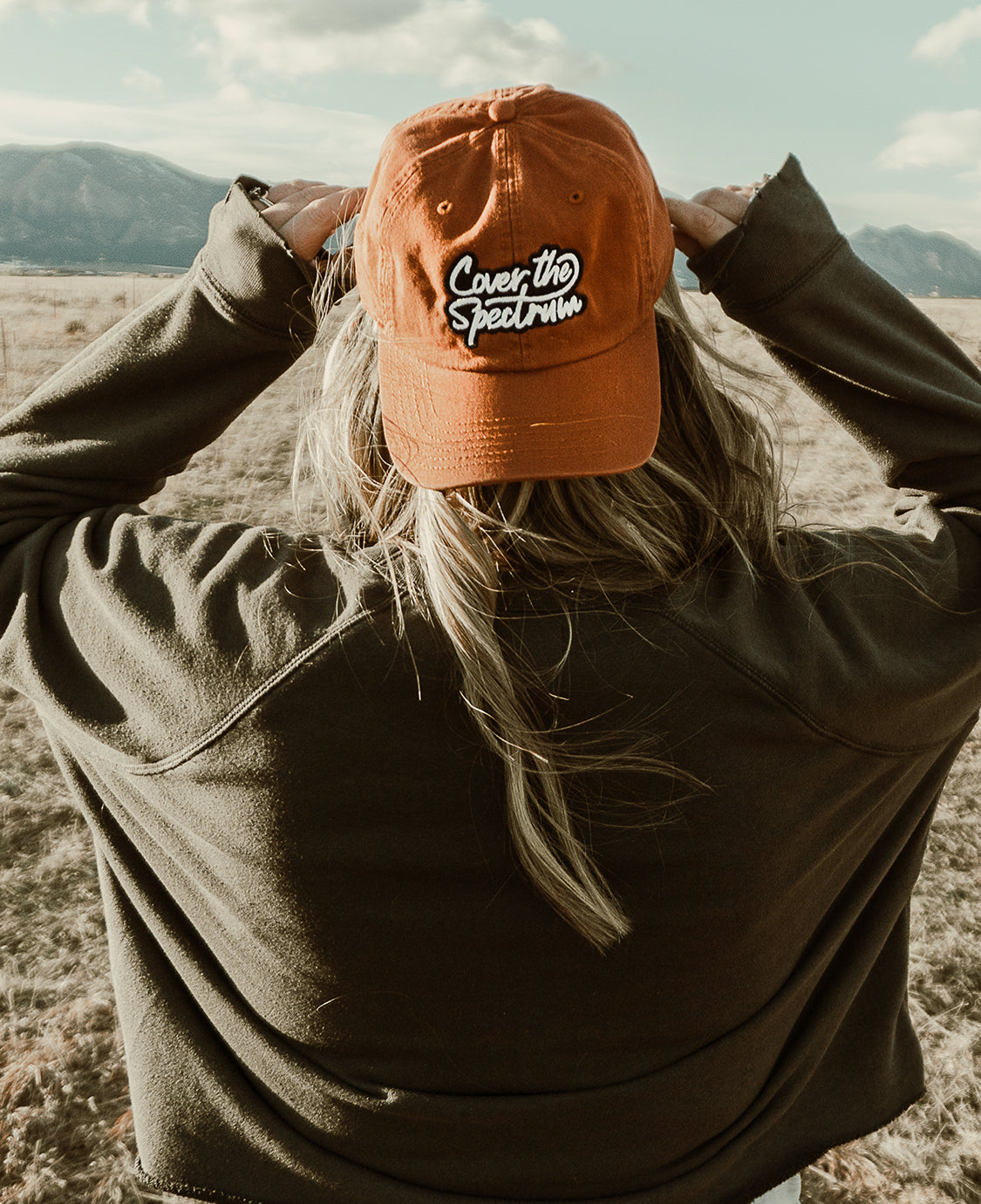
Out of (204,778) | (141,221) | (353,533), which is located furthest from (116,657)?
(141,221)

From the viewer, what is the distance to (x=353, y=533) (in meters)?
1.25

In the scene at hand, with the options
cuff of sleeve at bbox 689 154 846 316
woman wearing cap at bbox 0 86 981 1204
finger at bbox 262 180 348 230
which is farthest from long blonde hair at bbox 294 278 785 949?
finger at bbox 262 180 348 230

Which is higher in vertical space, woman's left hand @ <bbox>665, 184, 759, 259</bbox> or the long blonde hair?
woman's left hand @ <bbox>665, 184, 759, 259</bbox>

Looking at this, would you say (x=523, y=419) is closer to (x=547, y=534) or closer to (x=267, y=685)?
(x=547, y=534)

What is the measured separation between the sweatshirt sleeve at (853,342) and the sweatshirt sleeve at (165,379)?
2.15 ft

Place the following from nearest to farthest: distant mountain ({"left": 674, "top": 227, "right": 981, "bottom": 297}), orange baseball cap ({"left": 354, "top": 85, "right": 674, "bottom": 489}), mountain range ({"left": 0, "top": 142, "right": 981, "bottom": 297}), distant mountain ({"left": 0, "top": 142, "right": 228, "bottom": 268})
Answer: orange baseball cap ({"left": 354, "top": 85, "right": 674, "bottom": 489}) → distant mountain ({"left": 674, "top": 227, "right": 981, "bottom": 297}) → mountain range ({"left": 0, "top": 142, "right": 981, "bottom": 297}) → distant mountain ({"left": 0, "top": 142, "right": 228, "bottom": 268})

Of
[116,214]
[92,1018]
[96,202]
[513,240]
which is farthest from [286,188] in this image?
[96,202]

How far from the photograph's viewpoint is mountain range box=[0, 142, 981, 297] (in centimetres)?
5678

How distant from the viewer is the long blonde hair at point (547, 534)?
1.04m

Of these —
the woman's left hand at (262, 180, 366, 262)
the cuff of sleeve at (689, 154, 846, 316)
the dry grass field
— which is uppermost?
the cuff of sleeve at (689, 154, 846, 316)

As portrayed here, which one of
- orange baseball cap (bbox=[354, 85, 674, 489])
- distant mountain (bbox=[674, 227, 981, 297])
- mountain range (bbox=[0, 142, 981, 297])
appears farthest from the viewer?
mountain range (bbox=[0, 142, 981, 297])

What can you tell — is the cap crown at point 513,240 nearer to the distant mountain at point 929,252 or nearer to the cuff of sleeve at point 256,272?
the cuff of sleeve at point 256,272

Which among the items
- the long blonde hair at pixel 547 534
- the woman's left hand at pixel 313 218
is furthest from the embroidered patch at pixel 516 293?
the woman's left hand at pixel 313 218

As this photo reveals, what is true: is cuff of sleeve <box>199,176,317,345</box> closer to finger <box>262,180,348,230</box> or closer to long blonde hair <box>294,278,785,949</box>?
finger <box>262,180,348,230</box>
